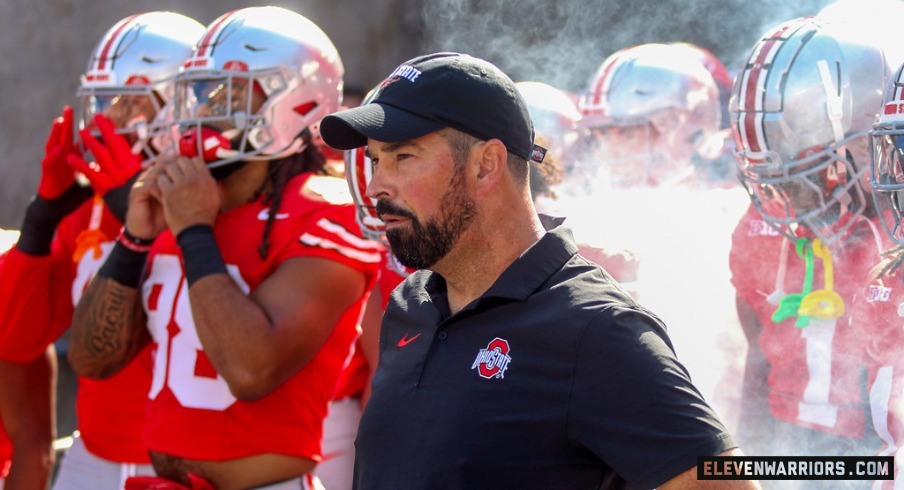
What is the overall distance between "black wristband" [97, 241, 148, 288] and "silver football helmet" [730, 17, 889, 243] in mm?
1909

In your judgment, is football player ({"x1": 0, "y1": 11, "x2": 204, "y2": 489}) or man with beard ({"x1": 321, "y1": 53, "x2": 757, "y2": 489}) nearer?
man with beard ({"x1": 321, "y1": 53, "x2": 757, "y2": 489})

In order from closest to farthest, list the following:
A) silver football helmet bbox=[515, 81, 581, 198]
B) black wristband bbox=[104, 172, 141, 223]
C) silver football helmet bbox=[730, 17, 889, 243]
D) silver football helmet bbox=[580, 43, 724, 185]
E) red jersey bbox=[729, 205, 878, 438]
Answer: silver football helmet bbox=[730, 17, 889, 243]
red jersey bbox=[729, 205, 878, 438]
black wristband bbox=[104, 172, 141, 223]
silver football helmet bbox=[515, 81, 581, 198]
silver football helmet bbox=[580, 43, 724, 185]

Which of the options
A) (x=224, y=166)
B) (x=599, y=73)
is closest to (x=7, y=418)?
(x=224, y=166)

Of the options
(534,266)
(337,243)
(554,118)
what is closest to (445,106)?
(534,266)

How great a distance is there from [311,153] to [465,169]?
172cm

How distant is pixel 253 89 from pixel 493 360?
2.08 meters

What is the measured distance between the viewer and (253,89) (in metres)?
3.72

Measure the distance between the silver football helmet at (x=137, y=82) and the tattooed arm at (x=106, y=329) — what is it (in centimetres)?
100

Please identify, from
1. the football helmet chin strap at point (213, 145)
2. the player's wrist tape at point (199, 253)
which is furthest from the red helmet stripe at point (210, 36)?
the player's wrist tape at point (199, 253)

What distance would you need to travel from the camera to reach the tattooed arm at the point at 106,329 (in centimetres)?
340

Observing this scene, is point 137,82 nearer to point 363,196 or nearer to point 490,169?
point 363,196

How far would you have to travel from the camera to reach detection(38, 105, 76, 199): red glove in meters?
4.17

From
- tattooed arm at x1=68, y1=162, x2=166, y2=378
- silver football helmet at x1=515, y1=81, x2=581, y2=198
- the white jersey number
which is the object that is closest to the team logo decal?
the white jersey number

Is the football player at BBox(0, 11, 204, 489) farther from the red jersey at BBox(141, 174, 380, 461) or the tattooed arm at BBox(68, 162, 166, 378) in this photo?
the red jersey at BBox(141, 174, 380, 461)
